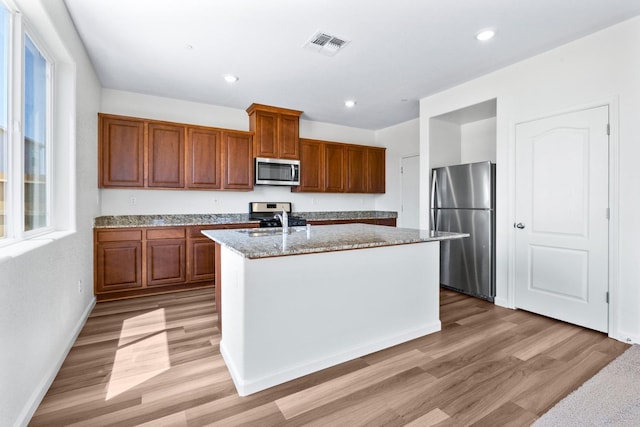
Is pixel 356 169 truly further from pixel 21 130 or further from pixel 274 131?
pixel 21 130

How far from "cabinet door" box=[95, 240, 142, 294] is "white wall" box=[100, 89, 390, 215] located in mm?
611

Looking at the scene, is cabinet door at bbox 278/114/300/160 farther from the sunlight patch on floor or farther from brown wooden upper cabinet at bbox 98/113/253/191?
the sunlight patch on floor

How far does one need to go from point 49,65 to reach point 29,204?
110 cm

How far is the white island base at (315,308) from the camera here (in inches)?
71.8

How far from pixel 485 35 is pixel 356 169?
3.09 meters

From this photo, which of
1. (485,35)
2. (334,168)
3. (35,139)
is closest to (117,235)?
(35,139)

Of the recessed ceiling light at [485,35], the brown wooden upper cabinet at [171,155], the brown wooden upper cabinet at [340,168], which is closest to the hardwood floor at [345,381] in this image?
the brown wooden upper cabinet at [171,155]

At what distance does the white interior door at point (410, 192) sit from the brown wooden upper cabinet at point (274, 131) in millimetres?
1987

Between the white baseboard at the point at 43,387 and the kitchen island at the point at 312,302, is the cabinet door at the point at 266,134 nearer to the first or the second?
the kitchen island at the point at 312,302

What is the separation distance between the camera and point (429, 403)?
5.56 ft

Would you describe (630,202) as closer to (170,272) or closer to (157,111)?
(170,272)

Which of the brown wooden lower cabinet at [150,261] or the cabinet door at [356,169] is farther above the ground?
the cabinet door at [356,169]

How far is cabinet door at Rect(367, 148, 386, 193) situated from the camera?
18.5ft

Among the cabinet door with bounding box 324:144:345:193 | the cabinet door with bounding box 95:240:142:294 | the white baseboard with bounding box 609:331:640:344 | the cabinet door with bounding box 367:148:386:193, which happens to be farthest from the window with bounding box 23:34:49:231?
the cabinet door with bounding box 367:148:386:193
